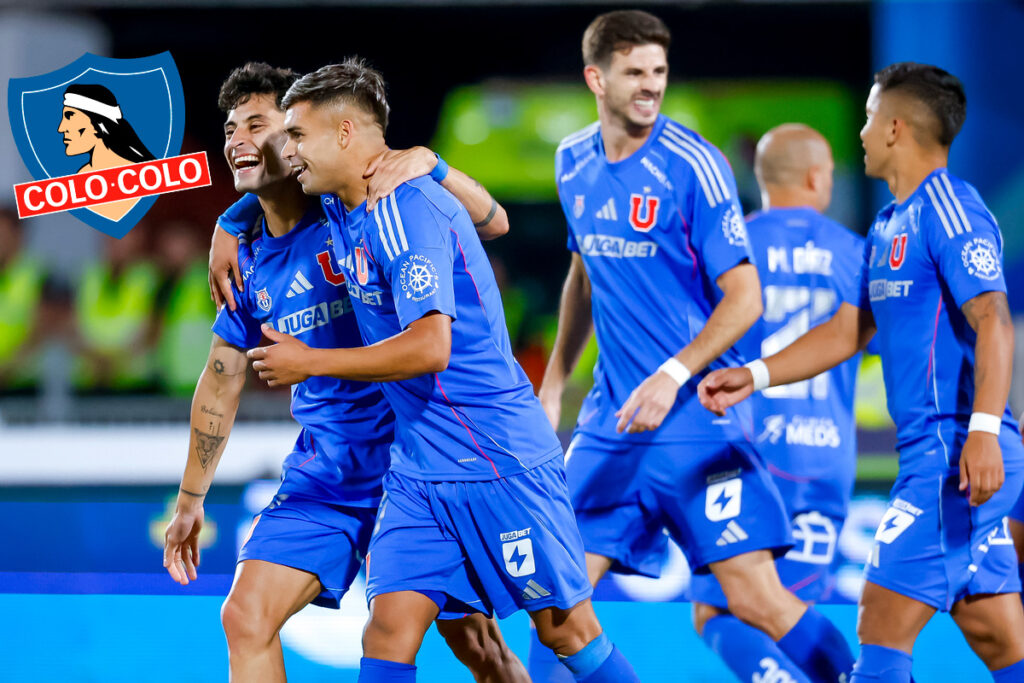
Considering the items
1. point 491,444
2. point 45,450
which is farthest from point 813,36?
point 491,444

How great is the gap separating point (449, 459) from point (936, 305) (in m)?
1.29

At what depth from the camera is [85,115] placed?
11.2 feet

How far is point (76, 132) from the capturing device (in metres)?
3.39

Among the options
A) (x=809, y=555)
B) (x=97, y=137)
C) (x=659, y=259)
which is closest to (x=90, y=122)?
(x=97, y=137)

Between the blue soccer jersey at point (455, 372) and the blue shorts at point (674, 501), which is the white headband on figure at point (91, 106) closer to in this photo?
the blue soccer jersey at point (455, 372)

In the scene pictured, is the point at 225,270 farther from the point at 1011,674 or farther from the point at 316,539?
the point at 1011,674

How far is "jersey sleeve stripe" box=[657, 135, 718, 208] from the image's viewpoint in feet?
10.8

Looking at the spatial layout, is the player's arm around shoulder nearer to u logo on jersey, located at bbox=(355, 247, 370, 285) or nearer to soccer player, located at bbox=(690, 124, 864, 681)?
u logo on jersey, located at bbox=(355, 247, 370, 285)

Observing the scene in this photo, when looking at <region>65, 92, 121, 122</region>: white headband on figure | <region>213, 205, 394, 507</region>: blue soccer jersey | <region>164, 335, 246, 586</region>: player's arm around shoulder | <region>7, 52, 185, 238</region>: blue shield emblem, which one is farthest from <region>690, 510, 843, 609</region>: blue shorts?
<region>65, 92, 121, 122</region>: white headband on figure

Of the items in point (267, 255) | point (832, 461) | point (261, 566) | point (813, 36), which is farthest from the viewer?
point (813, 36)

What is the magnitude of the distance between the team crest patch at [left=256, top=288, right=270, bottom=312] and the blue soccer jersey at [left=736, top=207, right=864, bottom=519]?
78.4 inches

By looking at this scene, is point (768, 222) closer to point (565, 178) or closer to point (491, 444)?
point (565, 178)

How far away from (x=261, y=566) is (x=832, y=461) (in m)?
2.27

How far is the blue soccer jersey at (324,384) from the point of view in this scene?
3.09 metres
